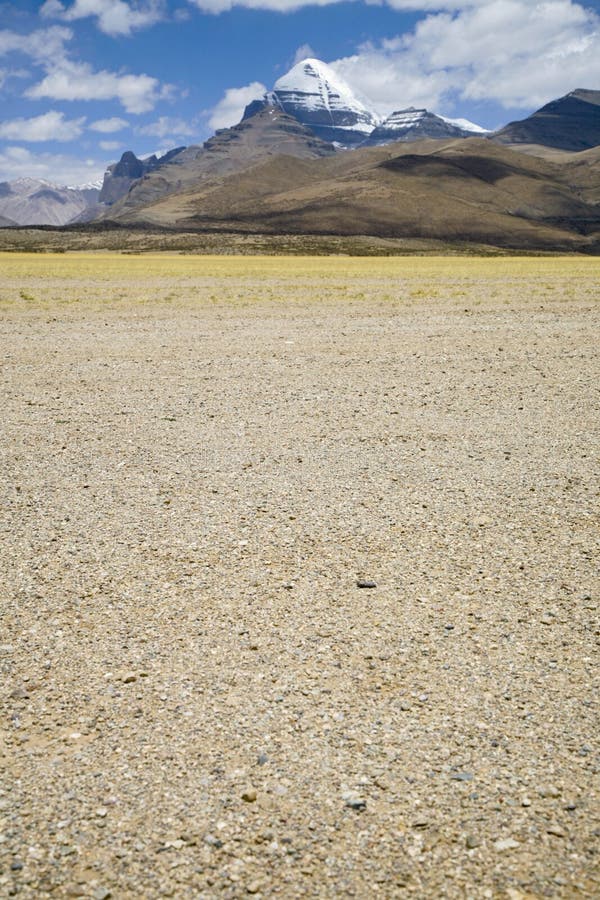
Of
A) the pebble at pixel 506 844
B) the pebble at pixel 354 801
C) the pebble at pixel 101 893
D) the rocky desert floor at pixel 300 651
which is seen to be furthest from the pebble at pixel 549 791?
the pebble at pixel 101 893

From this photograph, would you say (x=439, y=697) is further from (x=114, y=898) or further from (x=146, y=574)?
(x=146, y=574)

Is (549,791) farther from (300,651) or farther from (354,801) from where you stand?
(300,651)

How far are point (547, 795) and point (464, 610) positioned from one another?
147 centimetres

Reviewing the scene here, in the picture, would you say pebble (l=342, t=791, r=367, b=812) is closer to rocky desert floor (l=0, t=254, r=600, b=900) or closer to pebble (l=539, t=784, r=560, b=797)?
rocky desert floor (l=0, t=254, r=600, b=900)

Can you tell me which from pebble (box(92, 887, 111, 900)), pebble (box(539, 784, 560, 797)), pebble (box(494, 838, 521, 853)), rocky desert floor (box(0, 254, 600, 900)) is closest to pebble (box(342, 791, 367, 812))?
rocky desert floor (box(0, 254, 600, 900))

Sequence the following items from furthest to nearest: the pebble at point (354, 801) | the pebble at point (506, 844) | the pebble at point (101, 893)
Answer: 1. the pebble at point (354, 801)
2. the pebble at point (506, 844)
3. the pebble at point (101, 893)

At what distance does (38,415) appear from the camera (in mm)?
9539

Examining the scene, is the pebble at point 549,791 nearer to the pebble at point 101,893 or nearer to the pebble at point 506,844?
the pebble at point 506,844

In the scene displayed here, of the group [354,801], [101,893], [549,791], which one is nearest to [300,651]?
[354,801]

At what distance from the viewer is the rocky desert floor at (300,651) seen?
2768 millimetres

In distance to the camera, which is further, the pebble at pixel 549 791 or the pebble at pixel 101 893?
the pebble at pixel 549 791

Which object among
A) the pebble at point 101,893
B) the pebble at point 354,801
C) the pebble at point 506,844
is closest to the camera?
the pebble at point 101,893

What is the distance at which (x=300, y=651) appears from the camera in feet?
13.1

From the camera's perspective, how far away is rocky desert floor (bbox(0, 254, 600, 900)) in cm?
277
